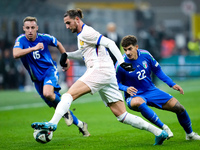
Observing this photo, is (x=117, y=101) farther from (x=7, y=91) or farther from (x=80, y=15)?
(x=7, y=91)

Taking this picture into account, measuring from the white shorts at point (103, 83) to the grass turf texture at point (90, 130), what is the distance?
2.61ft

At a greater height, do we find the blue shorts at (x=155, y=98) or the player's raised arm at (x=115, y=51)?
the player's raised arm at (x=115, y=51)

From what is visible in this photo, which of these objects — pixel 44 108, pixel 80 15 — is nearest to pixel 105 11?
pixel 44 108

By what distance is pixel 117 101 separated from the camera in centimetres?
752

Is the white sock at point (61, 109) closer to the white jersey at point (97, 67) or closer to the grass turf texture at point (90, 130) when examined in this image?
the white jersey at point (97, 67)

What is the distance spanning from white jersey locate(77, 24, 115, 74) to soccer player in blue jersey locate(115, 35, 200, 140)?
1.66ft

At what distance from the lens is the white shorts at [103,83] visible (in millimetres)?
7332

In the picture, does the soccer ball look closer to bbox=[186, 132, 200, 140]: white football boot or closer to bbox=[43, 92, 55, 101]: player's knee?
bbox=[43, 92, 55, 101]: player's knee

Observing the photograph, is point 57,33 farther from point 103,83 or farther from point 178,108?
point 103,83

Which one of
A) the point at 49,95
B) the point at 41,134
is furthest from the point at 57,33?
the point at 41,134

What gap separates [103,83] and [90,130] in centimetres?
266

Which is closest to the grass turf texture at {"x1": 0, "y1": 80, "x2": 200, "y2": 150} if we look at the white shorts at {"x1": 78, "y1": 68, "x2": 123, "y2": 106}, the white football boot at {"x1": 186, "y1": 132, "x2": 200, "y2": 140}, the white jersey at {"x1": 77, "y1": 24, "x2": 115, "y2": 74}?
the white football boot at {"x1": 186, "y1": 132, "x2": 200, "y2": 140}

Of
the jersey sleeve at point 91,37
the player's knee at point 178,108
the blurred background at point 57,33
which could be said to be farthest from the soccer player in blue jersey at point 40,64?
the blurred background at point 57,33

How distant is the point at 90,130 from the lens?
984 centimetres
